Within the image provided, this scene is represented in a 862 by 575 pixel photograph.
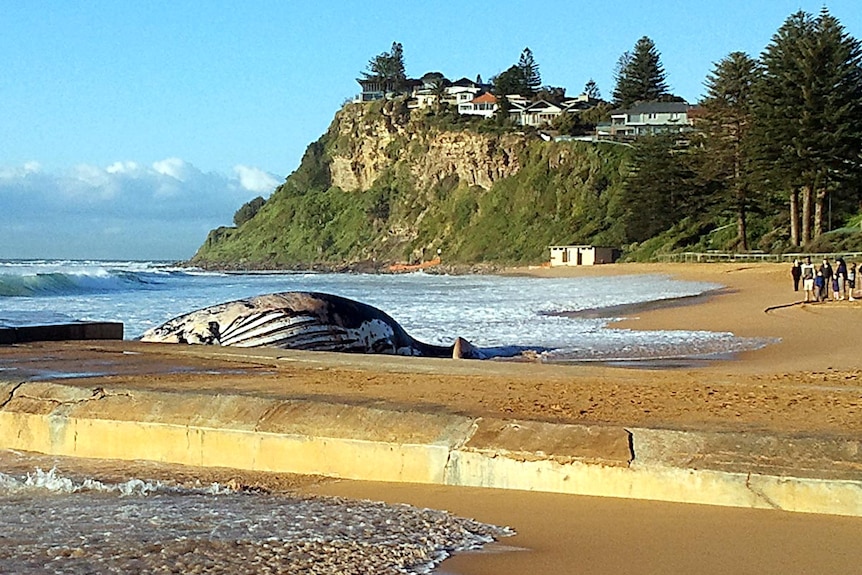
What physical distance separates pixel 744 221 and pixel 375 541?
222 ft

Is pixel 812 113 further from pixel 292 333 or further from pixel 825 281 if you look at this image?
pixel 292 333

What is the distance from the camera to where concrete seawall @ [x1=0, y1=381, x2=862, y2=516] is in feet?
14.4

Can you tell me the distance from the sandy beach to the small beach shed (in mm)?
73712

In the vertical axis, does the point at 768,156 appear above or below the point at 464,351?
above

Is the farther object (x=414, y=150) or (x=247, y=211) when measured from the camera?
(x=247, y=211)

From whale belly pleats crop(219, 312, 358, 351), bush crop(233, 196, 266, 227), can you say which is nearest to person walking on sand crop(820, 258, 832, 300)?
whale belly pleats crop(219, 312, 358, 351)

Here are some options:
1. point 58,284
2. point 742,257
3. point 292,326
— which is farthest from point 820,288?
point 742,257

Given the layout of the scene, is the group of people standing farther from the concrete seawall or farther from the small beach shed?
the small beach shed

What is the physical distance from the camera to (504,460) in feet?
16.0

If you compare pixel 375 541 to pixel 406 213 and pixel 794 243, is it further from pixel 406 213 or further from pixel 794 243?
pixel 406 213

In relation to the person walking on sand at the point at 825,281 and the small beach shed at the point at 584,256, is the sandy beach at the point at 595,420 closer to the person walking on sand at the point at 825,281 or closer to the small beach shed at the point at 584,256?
the person walking on sand at the point at 825,281

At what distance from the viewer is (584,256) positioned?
8619 centimetres

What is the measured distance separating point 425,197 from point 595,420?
393ft

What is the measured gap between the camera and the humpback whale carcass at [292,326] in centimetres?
1187
